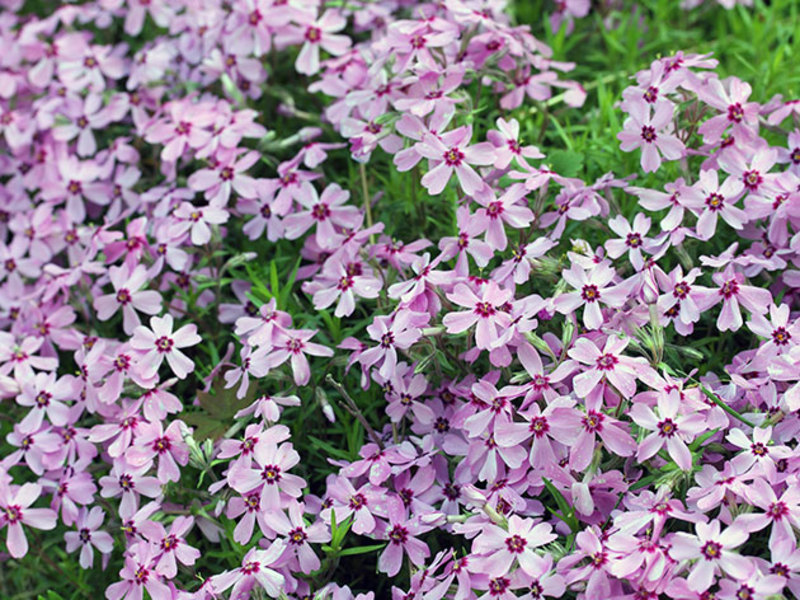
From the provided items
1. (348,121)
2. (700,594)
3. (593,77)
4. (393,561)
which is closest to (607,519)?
(700,594)

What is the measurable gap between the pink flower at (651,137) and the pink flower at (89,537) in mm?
1759

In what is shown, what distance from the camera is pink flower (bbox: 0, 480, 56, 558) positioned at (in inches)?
97.4

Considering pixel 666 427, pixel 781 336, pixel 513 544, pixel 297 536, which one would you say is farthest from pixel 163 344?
pixel 781 336

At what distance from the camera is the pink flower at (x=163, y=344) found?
2.53 metres

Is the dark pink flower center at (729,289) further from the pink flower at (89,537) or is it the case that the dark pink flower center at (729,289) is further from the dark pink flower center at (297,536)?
the pink flower at (89,537)

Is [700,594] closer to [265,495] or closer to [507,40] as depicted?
[265,495]

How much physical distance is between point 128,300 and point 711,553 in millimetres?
1744

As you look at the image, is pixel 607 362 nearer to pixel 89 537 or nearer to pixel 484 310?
pixel 484 310

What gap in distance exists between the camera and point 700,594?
72.6 inches

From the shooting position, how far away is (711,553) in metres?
1.87

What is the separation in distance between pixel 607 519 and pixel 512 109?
1510mm

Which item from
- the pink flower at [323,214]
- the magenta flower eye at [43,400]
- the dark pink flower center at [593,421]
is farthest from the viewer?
the pink flower at [323,214]

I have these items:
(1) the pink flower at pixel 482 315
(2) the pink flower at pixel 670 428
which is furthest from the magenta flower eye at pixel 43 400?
(2) the pink flower at pixel 670 428

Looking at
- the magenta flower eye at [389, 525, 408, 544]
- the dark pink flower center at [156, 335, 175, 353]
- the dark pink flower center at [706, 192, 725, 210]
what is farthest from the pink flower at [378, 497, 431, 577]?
the dark pink flower center at [706, 192, 725, 210]
